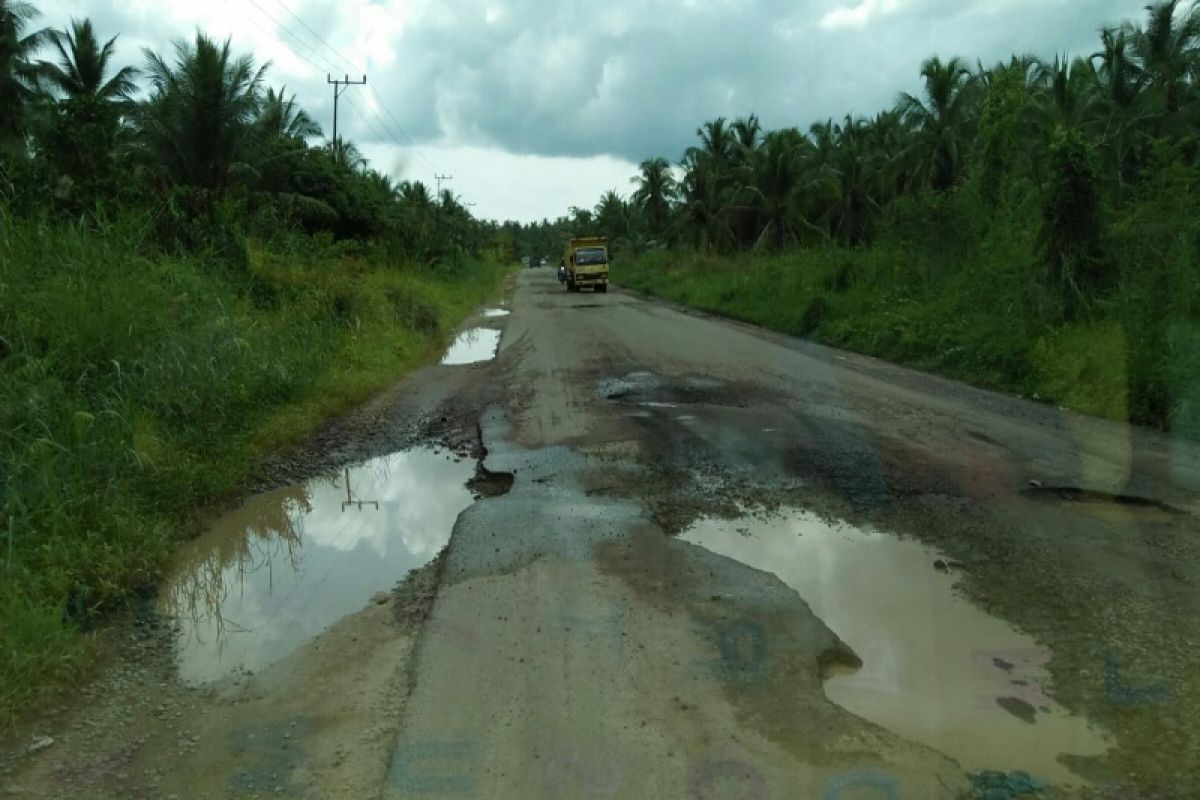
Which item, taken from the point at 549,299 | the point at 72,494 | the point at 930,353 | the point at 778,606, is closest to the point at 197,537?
the point at 72,494

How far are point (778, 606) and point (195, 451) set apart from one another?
5.02 meters

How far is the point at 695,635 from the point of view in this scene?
175 inches

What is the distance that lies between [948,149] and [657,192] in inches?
1030

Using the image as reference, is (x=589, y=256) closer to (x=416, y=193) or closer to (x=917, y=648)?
(x=416, y=193)

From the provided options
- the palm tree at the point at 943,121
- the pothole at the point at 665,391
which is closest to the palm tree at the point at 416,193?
the palm tree at the point at 943,121

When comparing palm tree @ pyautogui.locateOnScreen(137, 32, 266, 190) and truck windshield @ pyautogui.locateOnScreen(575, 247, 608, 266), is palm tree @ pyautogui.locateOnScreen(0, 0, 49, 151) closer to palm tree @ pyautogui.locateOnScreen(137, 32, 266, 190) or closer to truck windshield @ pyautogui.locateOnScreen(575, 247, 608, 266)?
palm tree @ pyautogui.locateOnScreen(137, 32, 266, 190)

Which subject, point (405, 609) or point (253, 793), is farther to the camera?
point (405, 609)

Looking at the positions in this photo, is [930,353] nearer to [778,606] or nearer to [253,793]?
[778,606]

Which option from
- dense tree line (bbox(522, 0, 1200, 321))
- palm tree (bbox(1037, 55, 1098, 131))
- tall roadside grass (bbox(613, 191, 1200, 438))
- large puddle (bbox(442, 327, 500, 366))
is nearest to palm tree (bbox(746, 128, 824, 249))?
dense tree line (bbox(522, 0, 1200, 321))

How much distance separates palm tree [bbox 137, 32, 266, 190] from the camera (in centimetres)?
2095

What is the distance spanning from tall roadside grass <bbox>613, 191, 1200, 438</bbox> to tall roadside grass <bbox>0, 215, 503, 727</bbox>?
836 cm

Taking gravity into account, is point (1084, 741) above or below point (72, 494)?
below

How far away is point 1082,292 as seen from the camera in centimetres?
1341

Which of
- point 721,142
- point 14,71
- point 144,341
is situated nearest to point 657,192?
point 721,142
